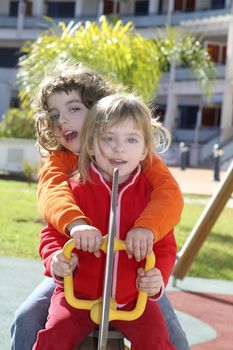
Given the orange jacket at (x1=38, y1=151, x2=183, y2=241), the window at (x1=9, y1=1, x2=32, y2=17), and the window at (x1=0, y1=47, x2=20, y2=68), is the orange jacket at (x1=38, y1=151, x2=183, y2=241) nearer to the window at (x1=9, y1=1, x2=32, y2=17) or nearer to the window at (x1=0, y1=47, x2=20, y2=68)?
the window at (x1=0, y1=47, x2=20, y2=68)

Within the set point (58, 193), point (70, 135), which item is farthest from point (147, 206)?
point (70, 135)

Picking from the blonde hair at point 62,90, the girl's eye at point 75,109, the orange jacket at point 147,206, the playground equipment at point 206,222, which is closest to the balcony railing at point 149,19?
the playground equipment at point 206,222

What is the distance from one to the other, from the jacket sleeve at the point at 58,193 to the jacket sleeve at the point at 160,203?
0.63 ft

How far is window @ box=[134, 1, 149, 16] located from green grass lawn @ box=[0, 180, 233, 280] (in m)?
35.8

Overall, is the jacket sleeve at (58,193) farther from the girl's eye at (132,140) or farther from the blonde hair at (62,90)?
the girl's eye at (132,140)

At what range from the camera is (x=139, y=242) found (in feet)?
7.85

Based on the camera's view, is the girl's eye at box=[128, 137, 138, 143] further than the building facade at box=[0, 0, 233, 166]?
No

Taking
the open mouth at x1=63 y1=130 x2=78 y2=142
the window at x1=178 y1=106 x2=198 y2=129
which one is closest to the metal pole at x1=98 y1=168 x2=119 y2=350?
the open mouth at x1=63 y1=130 x2=78 y2=142

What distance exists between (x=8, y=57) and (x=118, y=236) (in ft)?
173

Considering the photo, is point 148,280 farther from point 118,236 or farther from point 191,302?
point 191,302

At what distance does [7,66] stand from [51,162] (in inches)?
2050

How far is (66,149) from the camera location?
3018 mm

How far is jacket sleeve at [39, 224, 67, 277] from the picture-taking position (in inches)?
104

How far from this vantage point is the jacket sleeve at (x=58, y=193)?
2525 mm
